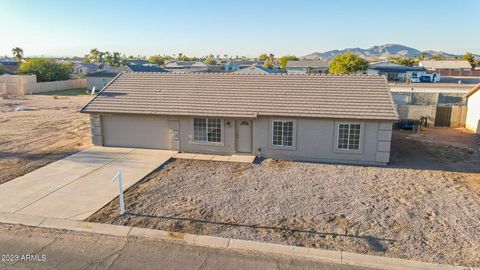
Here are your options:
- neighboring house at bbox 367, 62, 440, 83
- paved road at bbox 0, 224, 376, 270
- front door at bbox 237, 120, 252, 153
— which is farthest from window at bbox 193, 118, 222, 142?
neighboring house at bbox 367, 62, 440, 83

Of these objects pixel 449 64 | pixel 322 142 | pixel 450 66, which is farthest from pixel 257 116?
pixel 449 64

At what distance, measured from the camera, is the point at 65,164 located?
637 inches

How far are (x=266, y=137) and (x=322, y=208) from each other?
640 cm

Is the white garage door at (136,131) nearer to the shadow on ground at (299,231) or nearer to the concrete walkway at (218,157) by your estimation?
the concrete walkway at (218,157)

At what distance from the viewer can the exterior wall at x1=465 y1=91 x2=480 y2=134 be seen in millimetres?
23578

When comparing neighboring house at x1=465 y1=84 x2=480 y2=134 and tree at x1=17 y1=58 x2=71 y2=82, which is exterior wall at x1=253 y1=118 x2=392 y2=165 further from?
tree at x1=17 y1=58 x2=71 y2=82

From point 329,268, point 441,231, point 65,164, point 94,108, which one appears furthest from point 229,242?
point 94,108

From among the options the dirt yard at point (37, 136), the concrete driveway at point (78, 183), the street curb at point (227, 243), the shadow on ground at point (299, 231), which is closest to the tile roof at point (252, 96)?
the concrete driveway at point (78, 183)

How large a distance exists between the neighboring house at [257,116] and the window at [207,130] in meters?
0.05

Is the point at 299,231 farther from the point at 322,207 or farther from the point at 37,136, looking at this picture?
the point at 37,136

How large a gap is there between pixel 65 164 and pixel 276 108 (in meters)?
10.2

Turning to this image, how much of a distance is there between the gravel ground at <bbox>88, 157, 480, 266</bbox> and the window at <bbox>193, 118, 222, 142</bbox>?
260 centimetres

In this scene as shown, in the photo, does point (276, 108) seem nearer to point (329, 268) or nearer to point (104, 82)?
point (329, 268)

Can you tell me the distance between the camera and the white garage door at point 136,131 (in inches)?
730
